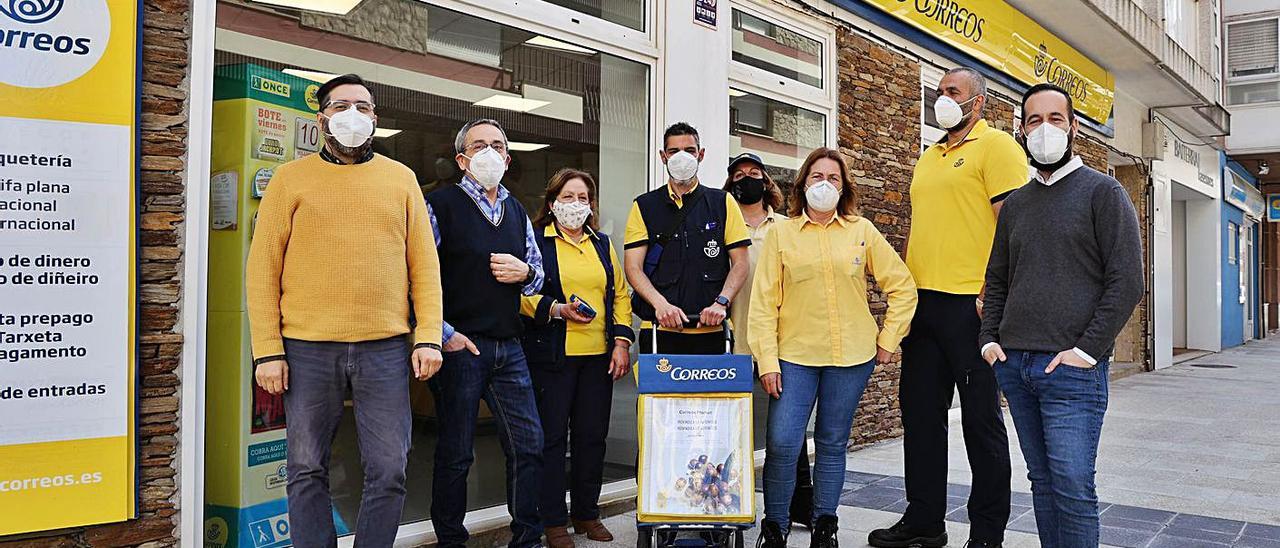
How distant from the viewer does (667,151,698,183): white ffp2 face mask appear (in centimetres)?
442

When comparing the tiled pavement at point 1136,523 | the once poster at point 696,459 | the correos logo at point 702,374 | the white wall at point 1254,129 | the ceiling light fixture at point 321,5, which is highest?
the white wall at point 1254,129

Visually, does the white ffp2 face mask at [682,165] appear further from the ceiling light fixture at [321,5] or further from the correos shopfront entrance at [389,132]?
the ceiling light fixture at [321,5]

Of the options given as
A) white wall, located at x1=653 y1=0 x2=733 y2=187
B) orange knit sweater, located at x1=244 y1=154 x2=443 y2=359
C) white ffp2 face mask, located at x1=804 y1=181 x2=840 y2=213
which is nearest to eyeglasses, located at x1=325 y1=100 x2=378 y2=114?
orange knit sweater, located at x1=244 y1=154 x2=443 y2=359

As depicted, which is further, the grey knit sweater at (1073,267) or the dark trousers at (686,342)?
the dark trousers at (686,342)

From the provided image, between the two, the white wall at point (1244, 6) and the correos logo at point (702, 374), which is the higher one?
the white wall at point (1244, 6)

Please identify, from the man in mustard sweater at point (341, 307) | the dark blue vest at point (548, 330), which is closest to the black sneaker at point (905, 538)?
the dark blue vest at point (548, 330)

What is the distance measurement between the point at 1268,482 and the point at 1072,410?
3890 millimetres

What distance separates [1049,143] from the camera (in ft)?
11.1

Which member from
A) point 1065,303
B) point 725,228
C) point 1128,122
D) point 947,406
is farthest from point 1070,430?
point 1128,122

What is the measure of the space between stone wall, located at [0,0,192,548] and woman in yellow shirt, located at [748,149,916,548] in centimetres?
221

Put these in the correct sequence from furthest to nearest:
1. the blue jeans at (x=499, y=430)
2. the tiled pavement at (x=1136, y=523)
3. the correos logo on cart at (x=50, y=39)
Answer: the tiled pavement at (x=1136, y=523), the blue jeans at (x=499, y=430), the correos logo on cart at (x=50, y=39)

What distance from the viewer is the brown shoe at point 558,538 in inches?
172

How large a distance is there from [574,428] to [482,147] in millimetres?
1366

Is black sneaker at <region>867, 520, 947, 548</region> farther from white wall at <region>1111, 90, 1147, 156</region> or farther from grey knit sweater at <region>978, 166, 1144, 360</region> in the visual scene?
white wall at <region>1111, 90, 1147, 156</region>
